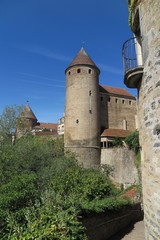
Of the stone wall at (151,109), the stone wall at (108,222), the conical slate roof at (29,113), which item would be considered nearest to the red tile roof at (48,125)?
the conical slate roof at (29,113)

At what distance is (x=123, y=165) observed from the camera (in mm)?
26422

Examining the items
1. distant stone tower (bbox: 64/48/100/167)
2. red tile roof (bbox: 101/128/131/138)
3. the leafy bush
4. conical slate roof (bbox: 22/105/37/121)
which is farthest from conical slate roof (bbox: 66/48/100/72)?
conical slate roof (bbox: 22/105/37/121)

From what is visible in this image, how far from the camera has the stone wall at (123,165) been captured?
25047 millimetres

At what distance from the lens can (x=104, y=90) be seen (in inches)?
1469

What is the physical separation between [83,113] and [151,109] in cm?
2481

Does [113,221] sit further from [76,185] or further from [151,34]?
[151,34]

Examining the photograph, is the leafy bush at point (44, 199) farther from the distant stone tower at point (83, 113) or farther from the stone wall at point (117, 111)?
the stone wall at point (117, 111)

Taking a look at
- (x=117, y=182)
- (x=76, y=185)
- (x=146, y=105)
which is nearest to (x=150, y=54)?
(x=146, y=105)

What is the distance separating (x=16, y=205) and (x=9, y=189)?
812 millimetres

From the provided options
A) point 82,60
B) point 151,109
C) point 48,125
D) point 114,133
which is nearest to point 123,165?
point 114,133

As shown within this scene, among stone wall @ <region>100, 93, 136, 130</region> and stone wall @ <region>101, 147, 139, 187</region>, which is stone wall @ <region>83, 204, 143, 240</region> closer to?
stone wall @ <region>101, 147, 139, 187</region>

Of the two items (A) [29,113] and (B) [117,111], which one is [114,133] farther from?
(A) [29,113]

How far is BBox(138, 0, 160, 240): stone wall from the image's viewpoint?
4.74 meters

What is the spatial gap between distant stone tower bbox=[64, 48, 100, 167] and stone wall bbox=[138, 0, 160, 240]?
23559mm
